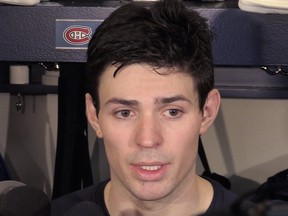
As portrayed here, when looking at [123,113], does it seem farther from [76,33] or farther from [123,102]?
[76,33]

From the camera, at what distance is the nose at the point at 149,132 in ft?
2.97

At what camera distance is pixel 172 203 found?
3.45 ft

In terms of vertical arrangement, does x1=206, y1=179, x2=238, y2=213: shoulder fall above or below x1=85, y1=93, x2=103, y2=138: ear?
below

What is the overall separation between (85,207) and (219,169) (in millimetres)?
1150

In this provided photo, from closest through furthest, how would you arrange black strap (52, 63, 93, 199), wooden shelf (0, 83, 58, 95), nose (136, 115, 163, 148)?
nose (136, 115, 163, 148) < black strap (52, 63, 93, 199) < wooden shelf (0, 83, 58, 95)

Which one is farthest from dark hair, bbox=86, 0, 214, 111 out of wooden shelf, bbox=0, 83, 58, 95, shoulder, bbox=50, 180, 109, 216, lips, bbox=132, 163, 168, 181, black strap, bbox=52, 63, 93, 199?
wooden shelf, bbox=0, 83, 58, 95

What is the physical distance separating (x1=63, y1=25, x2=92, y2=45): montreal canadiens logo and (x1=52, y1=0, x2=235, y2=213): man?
24mm

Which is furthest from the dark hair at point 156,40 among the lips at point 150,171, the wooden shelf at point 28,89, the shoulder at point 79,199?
the wooden shelf at point 28,89

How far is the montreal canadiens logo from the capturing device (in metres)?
0.99

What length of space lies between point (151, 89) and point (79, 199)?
0.90 feet

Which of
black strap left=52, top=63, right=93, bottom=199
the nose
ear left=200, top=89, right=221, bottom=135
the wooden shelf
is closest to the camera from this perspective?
the nose

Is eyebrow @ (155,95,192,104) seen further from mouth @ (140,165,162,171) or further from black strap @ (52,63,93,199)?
black strap @ (52,63,93,199)

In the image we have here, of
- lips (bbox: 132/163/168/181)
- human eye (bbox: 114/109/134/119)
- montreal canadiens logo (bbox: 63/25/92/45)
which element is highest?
montreal canadiens logo (bbox: 63/25/92/45)

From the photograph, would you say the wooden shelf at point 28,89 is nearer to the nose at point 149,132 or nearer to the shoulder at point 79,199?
the shoulder at point 79,199
